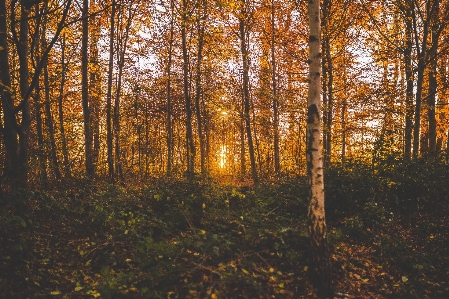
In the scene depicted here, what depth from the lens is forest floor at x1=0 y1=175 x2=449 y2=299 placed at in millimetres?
4895

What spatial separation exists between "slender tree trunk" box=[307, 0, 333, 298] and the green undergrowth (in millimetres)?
339

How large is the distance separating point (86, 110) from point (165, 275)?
8.68 meters

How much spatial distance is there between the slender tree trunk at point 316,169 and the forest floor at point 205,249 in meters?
0.33

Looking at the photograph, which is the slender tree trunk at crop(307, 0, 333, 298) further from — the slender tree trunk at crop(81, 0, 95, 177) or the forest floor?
the slender tree trunk at crop(81, 0, 95, 177)

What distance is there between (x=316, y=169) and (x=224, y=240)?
92.6 inches

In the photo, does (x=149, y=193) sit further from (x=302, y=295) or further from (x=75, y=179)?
(x=302, y=295)

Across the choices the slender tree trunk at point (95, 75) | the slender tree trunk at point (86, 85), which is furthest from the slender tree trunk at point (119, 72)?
the slender tree trunk at point (86, 85)

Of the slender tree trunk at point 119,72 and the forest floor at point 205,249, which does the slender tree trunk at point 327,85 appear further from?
the slender tree trunk at point 119,72

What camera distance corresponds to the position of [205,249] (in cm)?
565

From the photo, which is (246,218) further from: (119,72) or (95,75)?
(95,75)

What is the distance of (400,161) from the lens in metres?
8.78

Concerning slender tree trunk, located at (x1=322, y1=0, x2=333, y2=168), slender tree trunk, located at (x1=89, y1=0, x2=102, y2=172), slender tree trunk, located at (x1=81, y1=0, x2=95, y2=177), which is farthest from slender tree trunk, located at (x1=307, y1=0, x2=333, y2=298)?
slender tree trunk, located at (x1=89, y1=0, x2=102, y2=172)

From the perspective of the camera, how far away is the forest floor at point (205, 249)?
16.1 ft

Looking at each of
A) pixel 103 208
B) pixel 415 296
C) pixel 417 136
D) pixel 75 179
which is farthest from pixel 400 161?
pixel 75 179
